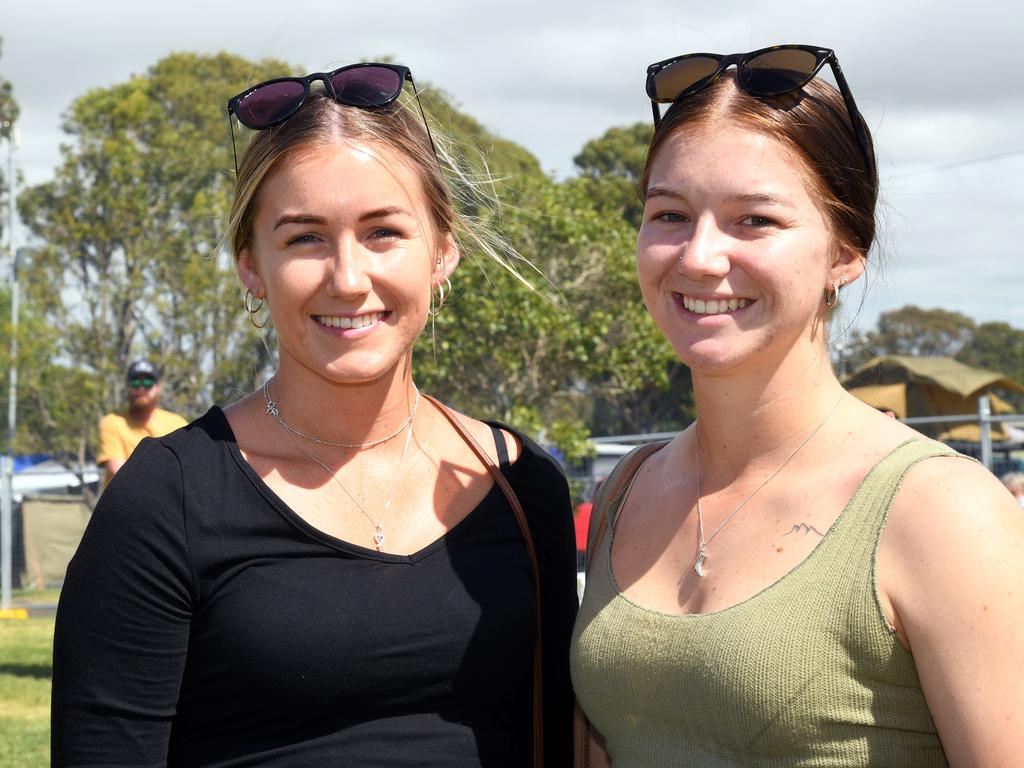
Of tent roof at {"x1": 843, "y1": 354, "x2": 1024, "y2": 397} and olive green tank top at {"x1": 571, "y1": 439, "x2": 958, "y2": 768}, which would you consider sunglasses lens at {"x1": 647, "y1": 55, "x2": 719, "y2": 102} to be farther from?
tent roof at {"x1": 843, "y1": 354, "x2": 1024, "y2": 397}

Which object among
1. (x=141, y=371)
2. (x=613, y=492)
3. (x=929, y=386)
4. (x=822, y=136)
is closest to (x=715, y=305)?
(x=822, y=136)

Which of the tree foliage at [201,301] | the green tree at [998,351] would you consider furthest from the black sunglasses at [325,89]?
the green tree at [998,351]

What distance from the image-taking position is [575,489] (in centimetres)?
1419

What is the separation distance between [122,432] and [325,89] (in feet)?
21.1

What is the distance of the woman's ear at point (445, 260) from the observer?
2658 millimetres

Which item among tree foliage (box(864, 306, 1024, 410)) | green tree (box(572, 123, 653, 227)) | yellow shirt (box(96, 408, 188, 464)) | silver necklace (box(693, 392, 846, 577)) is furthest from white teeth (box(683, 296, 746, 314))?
tree foliage (box(864, 306, 1024, 410))

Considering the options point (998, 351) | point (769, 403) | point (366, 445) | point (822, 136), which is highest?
point (822, 136)

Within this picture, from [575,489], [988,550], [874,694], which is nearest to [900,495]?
[988,550]

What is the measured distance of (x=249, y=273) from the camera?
2.58 meters

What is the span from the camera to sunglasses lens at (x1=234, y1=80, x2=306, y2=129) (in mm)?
2490

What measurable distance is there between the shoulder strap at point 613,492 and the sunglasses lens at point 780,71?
870 millimetres

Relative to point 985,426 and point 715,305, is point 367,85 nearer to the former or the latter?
point 715,305

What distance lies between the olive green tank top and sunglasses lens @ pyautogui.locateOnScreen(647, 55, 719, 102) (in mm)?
841

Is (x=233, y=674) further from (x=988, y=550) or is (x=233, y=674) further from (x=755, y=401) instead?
(x=988, y=550)
